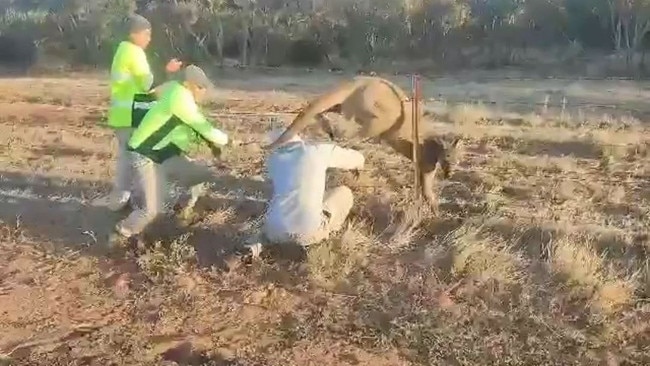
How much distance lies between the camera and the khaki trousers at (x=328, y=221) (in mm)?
6652

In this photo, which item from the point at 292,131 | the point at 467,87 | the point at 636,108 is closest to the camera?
the point at 292,131

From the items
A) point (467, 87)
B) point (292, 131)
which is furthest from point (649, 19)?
point (292, 131)

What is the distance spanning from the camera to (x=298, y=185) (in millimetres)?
6473

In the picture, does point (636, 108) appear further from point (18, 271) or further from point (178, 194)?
point (18, 271)

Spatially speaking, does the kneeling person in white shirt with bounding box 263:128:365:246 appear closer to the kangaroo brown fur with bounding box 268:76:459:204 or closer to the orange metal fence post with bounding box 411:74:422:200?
the kangaroo brown fur with bounding box 268:76:459:204

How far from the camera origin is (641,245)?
704 centimetres

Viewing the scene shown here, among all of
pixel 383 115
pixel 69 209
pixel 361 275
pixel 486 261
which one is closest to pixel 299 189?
pixel 361 275

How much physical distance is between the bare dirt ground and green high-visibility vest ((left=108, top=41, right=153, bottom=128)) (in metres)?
0.91

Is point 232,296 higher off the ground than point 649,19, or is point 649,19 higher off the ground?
point 649,19

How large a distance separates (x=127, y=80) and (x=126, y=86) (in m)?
0.06

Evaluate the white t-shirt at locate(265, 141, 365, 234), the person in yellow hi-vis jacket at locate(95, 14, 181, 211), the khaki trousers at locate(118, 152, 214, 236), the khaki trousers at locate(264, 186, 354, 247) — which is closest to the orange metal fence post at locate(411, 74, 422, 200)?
the khaki trousers at locate(264, 186, 354, 247)

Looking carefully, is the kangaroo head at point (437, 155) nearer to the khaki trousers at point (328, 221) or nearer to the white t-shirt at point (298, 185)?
the khaki trousers at point (328, 221)

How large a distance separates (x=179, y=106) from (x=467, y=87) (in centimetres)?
1216

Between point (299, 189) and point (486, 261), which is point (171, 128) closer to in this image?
point (299, 189)
